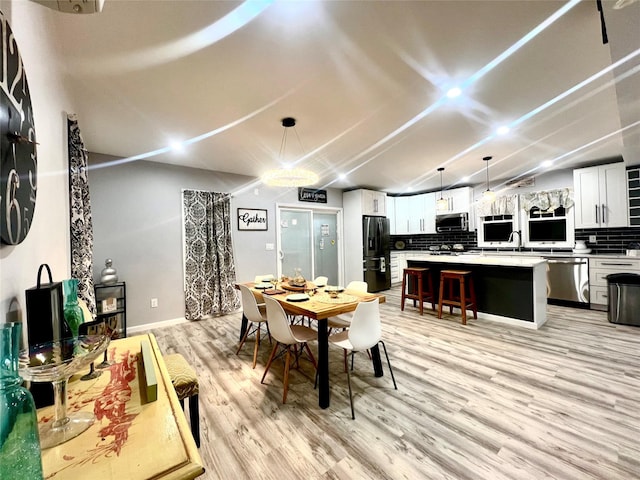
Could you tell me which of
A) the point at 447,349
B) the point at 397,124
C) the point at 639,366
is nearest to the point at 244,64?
the point at 397,124

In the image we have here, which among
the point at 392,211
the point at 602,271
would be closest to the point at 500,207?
the point at 602,271

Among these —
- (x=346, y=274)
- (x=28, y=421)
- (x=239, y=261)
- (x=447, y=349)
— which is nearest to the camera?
(x=28, y=421)

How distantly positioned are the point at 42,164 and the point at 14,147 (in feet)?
1.71

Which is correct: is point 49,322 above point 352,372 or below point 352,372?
above


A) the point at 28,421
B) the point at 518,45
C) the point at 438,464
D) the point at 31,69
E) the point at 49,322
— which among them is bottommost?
the point at 438,464

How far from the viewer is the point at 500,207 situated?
5.56 m

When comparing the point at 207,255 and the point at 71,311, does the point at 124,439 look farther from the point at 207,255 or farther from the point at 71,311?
the point at 207,255

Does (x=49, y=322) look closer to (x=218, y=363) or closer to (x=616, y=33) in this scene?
(x=218, y=363)

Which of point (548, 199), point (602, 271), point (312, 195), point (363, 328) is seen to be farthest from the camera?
point (312, 195)

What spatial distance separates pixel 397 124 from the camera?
2.81 metres

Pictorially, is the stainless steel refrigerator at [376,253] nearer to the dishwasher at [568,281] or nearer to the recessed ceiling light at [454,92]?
the dishwasher at [568,281]

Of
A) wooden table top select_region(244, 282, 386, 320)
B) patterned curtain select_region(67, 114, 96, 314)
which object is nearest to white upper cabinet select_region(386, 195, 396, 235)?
wooden table top select_region(244, 282, 386, 320)

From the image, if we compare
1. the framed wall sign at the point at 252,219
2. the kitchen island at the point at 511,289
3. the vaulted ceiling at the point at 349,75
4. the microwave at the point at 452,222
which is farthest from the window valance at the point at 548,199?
the framed wall sign at the point at 252,219

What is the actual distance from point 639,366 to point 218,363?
4.04 m
